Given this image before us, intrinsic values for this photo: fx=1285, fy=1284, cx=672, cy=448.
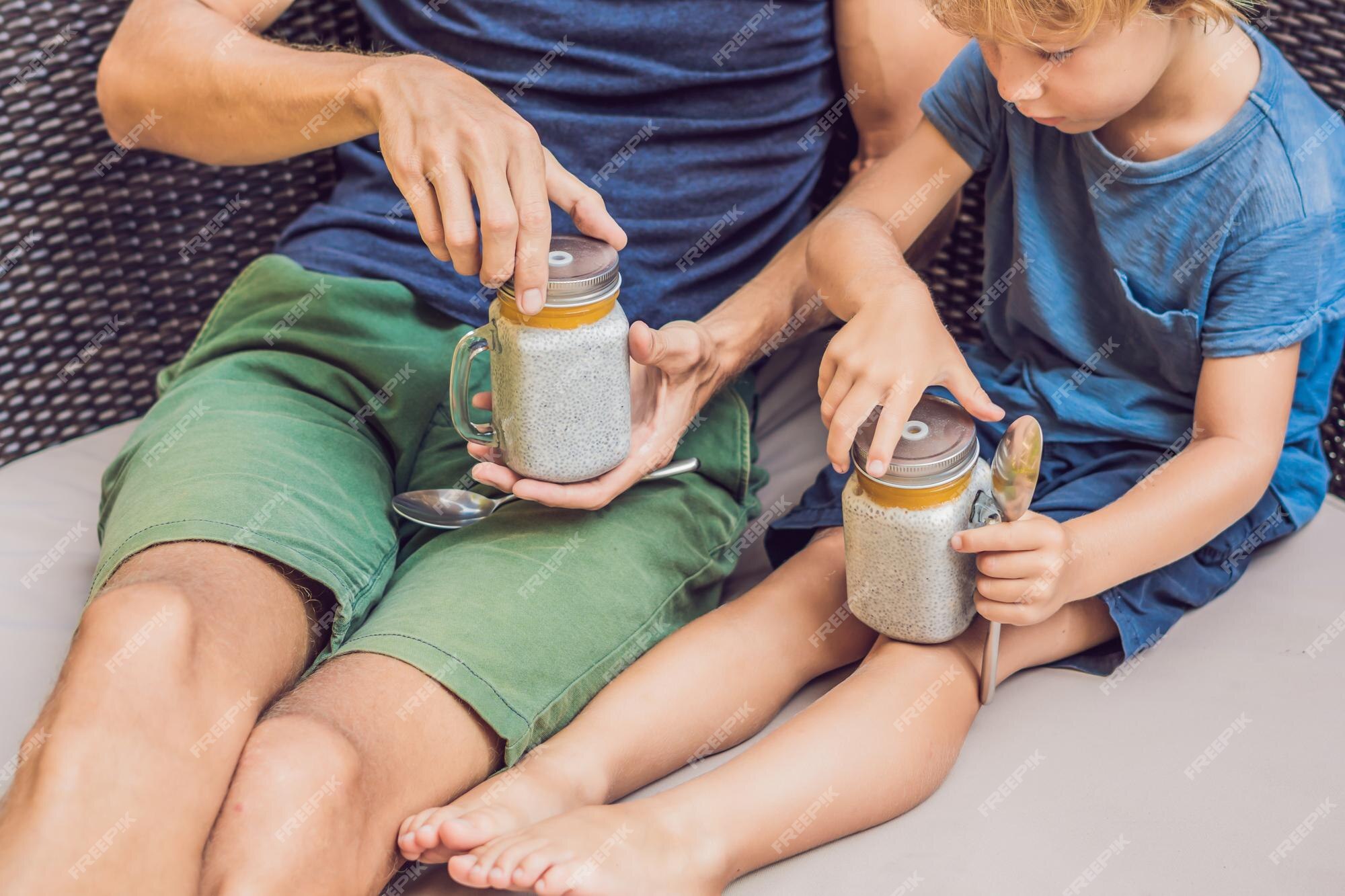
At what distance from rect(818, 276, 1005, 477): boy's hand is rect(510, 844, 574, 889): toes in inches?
13.0

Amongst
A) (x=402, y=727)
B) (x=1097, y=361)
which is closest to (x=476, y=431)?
(x=402, y=727)

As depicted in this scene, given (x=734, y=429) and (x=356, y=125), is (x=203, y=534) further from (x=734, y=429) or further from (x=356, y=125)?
(x=734, y=429)

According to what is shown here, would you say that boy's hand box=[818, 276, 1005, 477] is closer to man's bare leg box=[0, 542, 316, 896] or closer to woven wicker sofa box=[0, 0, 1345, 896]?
woven wicker sofa box=[0, 0, 1345, 896]

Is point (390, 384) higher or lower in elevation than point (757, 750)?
higher

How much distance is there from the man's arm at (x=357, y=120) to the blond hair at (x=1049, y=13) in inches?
11.7

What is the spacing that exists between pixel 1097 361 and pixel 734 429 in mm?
333

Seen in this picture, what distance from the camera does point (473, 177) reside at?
2.95ft

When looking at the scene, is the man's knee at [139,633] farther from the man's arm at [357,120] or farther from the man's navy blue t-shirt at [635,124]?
the man's navy blue t-shirt at [635,124]

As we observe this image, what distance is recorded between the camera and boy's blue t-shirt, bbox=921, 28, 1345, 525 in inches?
40.0

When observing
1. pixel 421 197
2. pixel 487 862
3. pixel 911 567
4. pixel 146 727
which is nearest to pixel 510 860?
pixel 487 862

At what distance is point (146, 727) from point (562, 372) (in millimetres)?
358

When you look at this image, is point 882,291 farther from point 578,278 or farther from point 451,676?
point 451,676

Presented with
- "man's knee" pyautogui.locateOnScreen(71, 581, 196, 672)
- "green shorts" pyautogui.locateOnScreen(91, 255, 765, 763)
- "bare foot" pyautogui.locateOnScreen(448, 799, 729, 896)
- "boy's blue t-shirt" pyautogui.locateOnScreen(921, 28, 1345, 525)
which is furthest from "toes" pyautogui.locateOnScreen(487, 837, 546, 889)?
"boy's blue t-shirt" pyautogui.locateOnScreen(921, 28, 1345, 525)

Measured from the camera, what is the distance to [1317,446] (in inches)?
47.2
